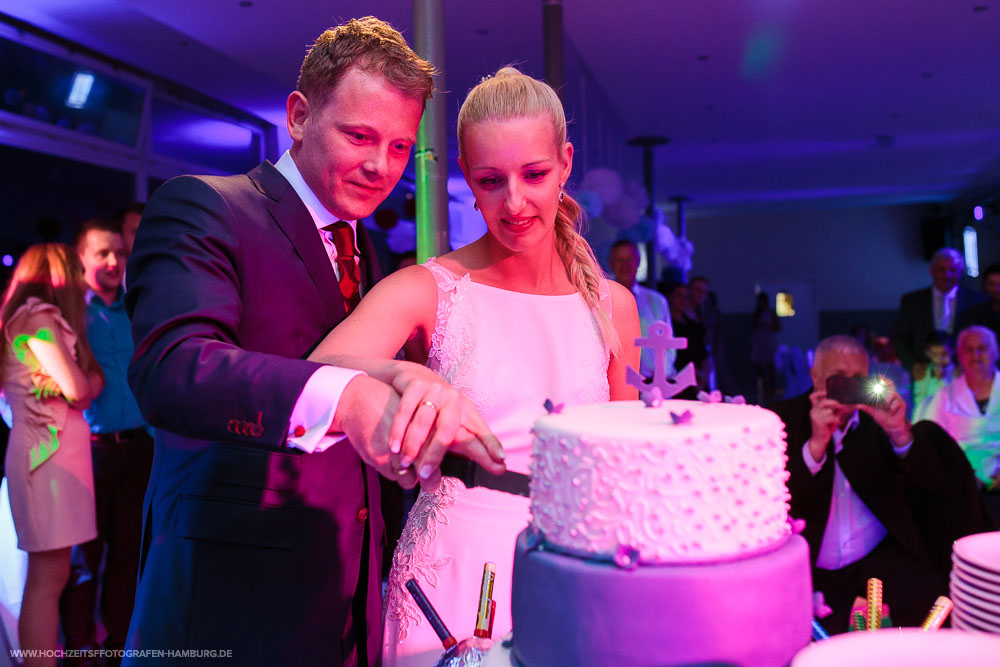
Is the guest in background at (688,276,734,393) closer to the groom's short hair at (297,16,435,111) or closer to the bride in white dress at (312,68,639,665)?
the bride in white dress at (312,68,639,665)

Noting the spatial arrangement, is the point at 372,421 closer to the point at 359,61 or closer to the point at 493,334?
the point at 493,334

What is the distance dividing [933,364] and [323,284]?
4973mm

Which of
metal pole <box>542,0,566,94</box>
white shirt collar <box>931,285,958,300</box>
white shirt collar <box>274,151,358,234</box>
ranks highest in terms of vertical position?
metal pole <box>542,0,566,94</box>

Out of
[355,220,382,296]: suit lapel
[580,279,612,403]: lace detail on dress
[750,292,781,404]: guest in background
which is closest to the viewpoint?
[580,279,612,403]: lace detail on dress

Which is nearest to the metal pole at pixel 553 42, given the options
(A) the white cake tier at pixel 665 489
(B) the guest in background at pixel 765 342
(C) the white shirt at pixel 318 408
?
(C) the white shirt at pixel 318 408

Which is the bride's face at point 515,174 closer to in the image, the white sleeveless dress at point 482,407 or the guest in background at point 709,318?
the white sleeveless dress at point 482,407

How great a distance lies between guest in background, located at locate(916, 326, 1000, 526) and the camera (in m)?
4.25

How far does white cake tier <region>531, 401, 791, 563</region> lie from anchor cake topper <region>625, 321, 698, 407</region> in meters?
0.09

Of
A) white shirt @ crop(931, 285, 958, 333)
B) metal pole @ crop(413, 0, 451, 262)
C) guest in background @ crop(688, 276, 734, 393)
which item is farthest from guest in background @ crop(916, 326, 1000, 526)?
guest in background @ crop(688, 276, 734, 393)

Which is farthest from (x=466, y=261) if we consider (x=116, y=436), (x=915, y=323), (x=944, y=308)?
(x=944, y=308)

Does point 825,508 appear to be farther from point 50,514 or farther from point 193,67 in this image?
point 193,67

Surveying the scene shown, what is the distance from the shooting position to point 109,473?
376cm

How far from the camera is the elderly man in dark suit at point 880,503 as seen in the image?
9.94 ft

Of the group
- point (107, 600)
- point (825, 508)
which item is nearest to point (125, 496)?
point (107, 600)
